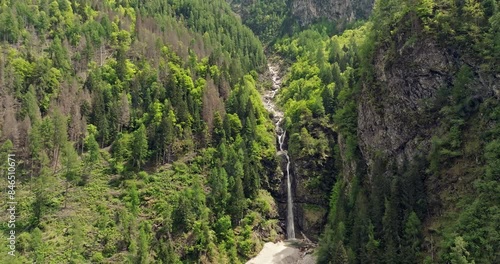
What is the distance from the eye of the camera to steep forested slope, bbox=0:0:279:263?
84438 millimetres

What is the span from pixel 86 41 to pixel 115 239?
72818 mm

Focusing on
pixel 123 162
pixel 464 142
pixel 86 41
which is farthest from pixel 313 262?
pixel 86 41

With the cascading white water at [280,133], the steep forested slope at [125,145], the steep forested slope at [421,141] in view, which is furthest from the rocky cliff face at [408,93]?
the steep forested slope at [125,145]

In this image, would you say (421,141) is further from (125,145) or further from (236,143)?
(125,145)

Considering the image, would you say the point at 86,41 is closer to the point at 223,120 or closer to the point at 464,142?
the point at 223,120

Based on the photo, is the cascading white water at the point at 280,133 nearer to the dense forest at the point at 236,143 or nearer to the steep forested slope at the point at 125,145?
the dense forest at the point at 236,143

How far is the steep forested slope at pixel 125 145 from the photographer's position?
3324 inches

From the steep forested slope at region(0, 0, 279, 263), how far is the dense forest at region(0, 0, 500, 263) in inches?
15.3

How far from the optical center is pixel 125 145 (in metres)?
103

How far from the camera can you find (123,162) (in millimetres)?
101062

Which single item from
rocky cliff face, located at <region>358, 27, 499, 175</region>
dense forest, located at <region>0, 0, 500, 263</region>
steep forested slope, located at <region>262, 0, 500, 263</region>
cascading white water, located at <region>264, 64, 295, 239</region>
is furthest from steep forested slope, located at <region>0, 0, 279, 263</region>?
rocky cliff face, located at <region>358, 27, 499, 175</region>

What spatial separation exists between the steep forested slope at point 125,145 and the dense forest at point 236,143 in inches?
15.3

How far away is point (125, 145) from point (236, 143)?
85.5 ft

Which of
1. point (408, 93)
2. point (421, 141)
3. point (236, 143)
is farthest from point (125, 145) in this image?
point (421, 141)
